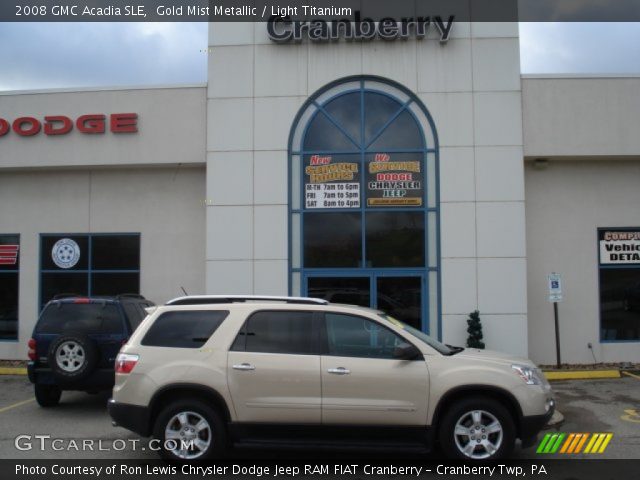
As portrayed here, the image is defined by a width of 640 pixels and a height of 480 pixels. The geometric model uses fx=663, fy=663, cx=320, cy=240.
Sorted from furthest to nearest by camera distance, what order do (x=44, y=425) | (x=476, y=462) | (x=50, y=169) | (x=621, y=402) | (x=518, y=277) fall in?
(x=50, y=169) → (x=518, y=277) → (x=621, y=402) → (x=44, y=425) → (x=476, y=462)

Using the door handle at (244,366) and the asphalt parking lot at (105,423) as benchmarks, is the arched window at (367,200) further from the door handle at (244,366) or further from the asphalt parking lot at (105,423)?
the door handle at (244,366)

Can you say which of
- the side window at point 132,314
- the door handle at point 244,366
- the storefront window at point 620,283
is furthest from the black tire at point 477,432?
the storefront window at point 620,283

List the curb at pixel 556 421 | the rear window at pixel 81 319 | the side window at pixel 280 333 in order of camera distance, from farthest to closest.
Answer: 1. the rear window at pixel 81 319
2. the curb at pixel 556 421
3. the side window at pixel 280 333

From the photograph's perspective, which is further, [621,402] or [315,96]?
[315,96]

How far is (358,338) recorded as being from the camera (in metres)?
7.31

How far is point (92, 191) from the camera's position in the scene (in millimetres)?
16562

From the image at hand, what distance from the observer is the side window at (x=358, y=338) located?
722 cm

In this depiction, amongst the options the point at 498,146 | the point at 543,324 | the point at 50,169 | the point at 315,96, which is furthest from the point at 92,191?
the point at 543,324

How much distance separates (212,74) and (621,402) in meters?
10.8

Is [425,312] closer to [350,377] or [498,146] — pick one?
[498,146]

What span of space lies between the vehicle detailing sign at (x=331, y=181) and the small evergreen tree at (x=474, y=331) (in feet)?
11.5

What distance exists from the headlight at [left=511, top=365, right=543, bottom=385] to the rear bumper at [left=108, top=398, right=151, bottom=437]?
4010 mm

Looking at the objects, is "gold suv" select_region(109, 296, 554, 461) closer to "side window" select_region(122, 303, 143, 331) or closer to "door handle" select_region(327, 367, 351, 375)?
"door handle" select_region(327, 367, 351, 375)

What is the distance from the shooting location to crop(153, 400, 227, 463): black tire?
7047 mm
